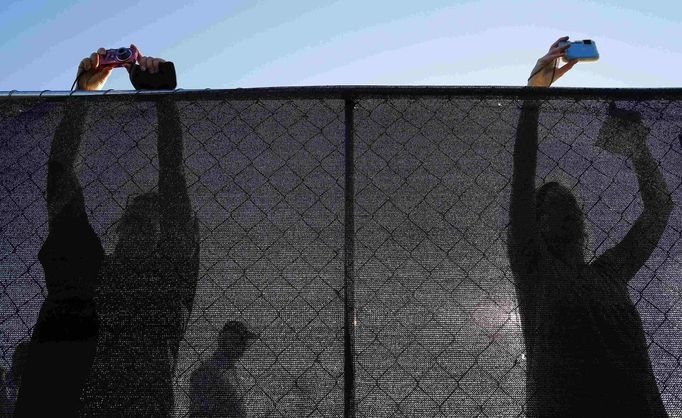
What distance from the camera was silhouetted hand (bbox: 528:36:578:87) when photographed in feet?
7.41

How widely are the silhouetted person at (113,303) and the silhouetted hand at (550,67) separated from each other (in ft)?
4.65

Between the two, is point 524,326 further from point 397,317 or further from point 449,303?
point 397,317

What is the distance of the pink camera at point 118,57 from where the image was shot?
230cm

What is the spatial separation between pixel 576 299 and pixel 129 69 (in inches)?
70.2

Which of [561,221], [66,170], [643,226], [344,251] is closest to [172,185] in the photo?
[66,170]

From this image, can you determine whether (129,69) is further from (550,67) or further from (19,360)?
(550,67)

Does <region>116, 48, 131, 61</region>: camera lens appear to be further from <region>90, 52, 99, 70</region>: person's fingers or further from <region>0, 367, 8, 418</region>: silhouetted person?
<region>0, 367, 8, 418</region>: silhouetted person

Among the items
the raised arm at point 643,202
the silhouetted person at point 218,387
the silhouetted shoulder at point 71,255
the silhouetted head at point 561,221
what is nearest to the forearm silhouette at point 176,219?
the silhouetted person at point 218,387

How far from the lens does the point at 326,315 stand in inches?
67.4

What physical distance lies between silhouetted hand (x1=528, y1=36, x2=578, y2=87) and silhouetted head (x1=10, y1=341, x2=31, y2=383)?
2026 mm

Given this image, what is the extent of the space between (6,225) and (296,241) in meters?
0.90

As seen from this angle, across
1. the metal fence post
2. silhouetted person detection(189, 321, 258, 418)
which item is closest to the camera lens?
the metal fence post

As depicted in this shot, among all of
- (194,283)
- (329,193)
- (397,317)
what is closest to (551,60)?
(329,193)

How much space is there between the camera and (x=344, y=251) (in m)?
1.78
